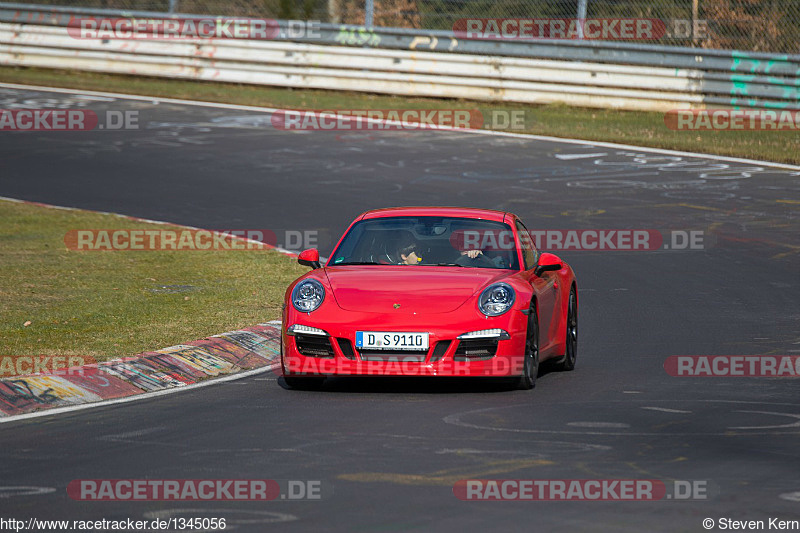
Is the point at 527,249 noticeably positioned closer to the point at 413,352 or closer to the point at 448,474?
the point at 413,352

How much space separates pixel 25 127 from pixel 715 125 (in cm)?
1282

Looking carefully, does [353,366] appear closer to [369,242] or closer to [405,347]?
[405,347]

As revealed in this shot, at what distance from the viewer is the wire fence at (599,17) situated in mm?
24500

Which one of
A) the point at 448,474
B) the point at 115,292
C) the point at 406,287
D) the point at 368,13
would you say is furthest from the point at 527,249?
the point at 368,13

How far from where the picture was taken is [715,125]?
24328 millimetres

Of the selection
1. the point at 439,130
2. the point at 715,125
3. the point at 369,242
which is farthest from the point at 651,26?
the point at 369,242


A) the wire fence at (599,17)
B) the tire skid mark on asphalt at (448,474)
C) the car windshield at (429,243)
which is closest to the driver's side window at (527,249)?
the car windshield at (429,243)

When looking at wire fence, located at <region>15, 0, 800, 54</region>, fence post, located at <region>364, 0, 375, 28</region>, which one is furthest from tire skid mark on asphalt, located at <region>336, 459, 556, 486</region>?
fence post, located at <region>364, 0, 375, 28</region>

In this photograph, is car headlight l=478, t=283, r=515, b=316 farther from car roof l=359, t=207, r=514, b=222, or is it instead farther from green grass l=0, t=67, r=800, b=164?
green grass l=0, t=67, r=800, b=164

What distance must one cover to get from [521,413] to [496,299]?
1079mm

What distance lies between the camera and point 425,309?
8953 mm

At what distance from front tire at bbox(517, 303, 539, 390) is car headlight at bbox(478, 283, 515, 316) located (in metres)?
0.23

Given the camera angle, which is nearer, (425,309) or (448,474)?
(448,474)

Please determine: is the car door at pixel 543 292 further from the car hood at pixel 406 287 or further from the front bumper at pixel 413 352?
the front bumper at pixel 413 352
